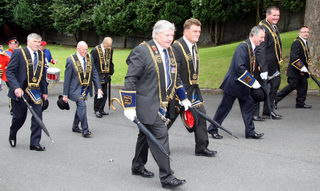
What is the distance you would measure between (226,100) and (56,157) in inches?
115

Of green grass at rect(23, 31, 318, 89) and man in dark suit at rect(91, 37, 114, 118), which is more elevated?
man in dark suit at rect(91, 37, 114, 118)

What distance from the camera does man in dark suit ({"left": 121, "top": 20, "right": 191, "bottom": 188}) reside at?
17.7 ft

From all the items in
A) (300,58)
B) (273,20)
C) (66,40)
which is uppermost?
(273,20)

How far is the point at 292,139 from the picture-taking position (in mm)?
7930

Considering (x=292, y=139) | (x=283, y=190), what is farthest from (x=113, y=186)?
(x=292, y=139)

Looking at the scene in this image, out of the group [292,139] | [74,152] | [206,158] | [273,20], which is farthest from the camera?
[273,20]

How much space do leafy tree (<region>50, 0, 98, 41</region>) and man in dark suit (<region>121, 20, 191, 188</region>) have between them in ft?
81.8

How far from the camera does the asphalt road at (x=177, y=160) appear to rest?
5.73 metres

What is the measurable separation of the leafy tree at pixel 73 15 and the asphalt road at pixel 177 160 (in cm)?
2124

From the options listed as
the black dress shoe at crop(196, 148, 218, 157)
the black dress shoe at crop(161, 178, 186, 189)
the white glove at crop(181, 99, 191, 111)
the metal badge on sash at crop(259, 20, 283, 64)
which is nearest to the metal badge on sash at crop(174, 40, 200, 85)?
the white glove at crop(181, 99, 191, 111)

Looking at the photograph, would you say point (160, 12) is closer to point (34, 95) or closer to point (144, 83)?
point (34, 95)

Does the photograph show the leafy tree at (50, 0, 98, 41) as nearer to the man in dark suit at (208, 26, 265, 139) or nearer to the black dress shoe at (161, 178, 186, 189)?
the man in dark suit at (208, 26, 265, 139)

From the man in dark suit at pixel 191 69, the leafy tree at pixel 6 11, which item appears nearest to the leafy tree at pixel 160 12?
the leafy tree at pixel 6 11

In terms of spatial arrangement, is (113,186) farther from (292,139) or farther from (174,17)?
(174,17)
